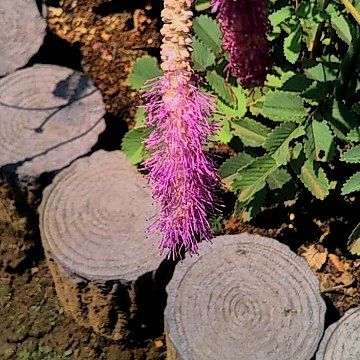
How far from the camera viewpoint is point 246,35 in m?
1.13

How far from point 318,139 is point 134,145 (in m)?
0.50

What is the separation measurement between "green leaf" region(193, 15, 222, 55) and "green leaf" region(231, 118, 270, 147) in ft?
0.62

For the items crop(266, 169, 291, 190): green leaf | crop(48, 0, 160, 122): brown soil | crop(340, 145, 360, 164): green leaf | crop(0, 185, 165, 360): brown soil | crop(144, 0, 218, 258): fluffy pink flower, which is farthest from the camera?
crop(48, 0, 160, 122): brown soil

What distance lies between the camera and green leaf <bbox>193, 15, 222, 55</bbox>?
5.96 ft

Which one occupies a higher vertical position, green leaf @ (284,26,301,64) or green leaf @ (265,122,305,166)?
green leaf @ (284,26,301,64)

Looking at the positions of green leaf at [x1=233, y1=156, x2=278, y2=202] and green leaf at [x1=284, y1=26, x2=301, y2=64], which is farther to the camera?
green leaf at [x1=233, y1=156, x2=278, y2=202]

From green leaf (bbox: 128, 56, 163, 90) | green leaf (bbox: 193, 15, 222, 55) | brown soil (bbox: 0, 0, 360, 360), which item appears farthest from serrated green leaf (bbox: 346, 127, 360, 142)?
brown soil (bbox: 0, 0, 360, 360)

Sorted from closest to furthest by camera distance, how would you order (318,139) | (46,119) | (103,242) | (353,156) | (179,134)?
(179,134) < (353,156) < (318,139) < (103,242) < (46,119)

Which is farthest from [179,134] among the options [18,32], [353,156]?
[18,32]

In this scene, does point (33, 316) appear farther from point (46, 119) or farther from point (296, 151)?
point (296, 151)

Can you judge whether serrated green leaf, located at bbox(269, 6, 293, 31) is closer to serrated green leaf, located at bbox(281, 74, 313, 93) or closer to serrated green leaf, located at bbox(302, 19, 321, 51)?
serrated green leaf, located at bbox(281, 74, 313, 93)

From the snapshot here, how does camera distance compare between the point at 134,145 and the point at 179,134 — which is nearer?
the point at 179,134

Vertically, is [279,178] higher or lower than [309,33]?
lower

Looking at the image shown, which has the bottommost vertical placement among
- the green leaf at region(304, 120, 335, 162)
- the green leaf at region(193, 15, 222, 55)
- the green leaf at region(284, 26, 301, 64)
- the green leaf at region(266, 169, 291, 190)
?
the green leaf at region(266, 169, 291, 190)
